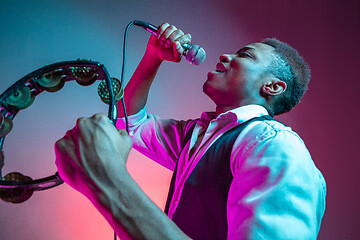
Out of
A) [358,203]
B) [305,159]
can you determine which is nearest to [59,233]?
[305,159]

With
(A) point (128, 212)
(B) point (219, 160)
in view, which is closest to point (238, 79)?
(B) point (219, 160)

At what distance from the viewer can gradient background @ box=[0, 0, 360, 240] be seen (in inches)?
48.2

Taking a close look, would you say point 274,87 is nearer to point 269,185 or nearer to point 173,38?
point 173,38

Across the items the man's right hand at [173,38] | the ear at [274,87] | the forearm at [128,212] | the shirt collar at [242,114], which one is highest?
the man's right hand at [173,38]

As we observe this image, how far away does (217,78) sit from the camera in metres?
1.05

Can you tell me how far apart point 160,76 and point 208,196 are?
0.89m

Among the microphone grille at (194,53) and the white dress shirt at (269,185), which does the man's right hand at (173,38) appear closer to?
the microphone grille at (194,53)

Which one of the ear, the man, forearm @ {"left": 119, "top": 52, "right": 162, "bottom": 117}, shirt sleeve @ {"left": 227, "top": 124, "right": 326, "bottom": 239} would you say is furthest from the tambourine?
the ear

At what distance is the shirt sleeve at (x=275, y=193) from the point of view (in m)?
0.53

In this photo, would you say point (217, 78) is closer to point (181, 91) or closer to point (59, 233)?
point (181, 91)

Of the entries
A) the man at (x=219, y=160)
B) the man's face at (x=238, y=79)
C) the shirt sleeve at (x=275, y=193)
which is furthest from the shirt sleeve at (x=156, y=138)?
the shirt sleeve at (x=275, y=193)

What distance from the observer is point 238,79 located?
3.41ft

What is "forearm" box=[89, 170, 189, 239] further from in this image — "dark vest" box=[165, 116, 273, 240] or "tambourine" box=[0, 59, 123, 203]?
"dark vest" box=[165, 116, 273, 240]

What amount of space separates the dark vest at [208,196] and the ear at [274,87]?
289mm
